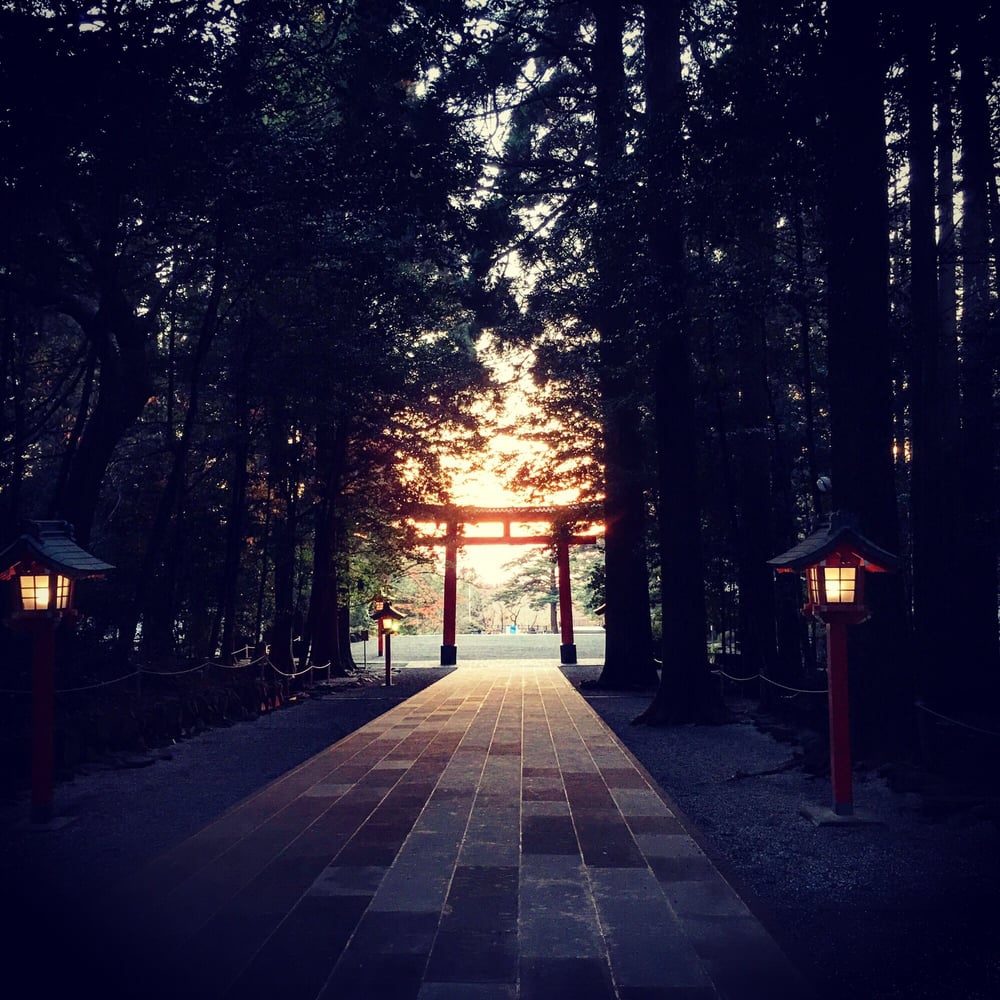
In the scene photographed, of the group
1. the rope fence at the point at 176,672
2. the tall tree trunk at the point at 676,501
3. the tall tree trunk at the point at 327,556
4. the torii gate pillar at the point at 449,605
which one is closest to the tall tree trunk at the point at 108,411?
the rope fence at the point at 176,672

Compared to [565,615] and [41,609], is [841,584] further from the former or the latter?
[565,615]

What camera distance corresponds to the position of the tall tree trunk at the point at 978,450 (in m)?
9.12

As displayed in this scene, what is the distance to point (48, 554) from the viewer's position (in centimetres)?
555

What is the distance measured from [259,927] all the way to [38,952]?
2.69 ft

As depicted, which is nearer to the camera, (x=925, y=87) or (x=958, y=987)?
(x=958, y=987)

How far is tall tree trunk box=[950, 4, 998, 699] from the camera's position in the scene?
29.9ft

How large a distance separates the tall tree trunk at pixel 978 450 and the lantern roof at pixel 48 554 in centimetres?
895

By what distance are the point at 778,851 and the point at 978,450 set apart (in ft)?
22.5

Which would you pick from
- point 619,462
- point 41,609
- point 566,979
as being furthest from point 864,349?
point 619,462

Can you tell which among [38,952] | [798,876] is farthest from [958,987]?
[38,952]

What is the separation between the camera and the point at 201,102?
6.91m

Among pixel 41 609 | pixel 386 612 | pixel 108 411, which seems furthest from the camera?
pixel 386 612

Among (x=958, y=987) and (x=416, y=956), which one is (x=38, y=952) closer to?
(x=416, y=956)

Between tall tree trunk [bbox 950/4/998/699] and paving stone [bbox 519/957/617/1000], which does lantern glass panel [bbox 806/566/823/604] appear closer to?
paving stone [bbox 519/957/617/1000]
